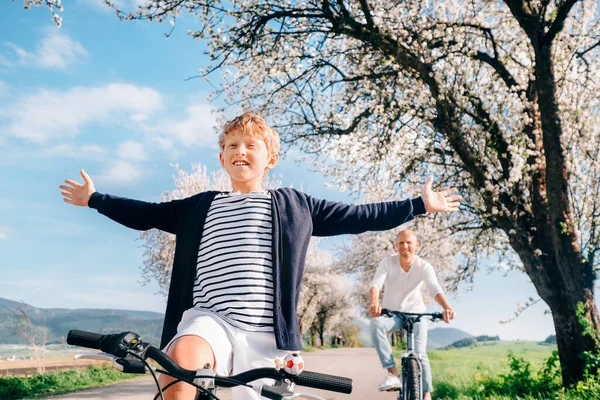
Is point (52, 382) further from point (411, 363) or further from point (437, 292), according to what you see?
point (437, 292)

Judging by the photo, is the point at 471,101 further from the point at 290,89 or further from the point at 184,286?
the point at 184,286

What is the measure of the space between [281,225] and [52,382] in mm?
9655

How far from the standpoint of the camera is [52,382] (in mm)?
10469

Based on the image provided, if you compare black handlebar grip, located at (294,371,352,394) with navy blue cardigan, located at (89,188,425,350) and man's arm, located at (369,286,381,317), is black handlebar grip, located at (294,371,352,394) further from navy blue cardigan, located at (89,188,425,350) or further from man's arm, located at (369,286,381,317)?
man's arm, located at (369,286,381,317)

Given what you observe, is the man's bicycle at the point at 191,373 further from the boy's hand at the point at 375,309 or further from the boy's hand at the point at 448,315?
the boy's hand at the point at 448,315

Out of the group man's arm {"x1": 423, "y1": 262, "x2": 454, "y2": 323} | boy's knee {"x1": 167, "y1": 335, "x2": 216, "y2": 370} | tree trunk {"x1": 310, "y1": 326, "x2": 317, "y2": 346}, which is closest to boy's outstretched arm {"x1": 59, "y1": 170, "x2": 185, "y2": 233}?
boy's knee {"x1": 167, "y1": 335, "x2": 216, "y2": 370}

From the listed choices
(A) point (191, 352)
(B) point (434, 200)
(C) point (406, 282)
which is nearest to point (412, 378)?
(C) point (406, 282)

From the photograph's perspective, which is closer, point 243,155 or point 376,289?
point 243,155

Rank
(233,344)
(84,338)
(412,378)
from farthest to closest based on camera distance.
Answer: (412,378) < (233,344) < (84,338)

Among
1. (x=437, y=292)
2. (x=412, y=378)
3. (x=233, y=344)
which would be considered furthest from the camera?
(x=437, y=292)

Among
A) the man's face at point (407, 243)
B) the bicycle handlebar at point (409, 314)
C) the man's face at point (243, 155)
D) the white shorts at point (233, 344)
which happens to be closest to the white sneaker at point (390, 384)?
the bicycle handlebar at point (409, 314)

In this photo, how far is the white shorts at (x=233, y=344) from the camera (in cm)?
225

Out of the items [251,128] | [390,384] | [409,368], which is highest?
[251,128]

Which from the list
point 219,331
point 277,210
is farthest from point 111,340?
point 277,210
